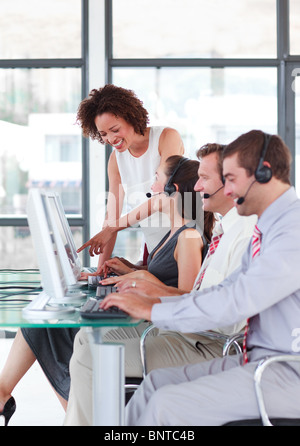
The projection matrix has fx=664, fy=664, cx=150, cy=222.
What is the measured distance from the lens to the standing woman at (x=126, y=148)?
306 centimetres

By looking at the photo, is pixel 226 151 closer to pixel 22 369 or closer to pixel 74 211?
pixel 22 369

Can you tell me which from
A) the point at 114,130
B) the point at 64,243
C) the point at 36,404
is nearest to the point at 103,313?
the point at 64,243

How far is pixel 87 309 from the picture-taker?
1.75 metres

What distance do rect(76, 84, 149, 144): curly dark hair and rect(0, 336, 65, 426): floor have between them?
4.72ft

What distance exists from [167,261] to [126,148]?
910mm

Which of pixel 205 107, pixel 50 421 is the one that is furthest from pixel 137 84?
pixel 50 421

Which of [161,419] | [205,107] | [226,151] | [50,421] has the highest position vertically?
[205,107]

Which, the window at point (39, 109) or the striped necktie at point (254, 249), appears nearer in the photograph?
the striped necktie at point (254, 249)

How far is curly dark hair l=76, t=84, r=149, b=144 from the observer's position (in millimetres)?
3150

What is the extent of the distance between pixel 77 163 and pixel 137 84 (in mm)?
786

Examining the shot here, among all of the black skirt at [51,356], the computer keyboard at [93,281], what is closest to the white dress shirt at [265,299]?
the computer keyboard at [93,281]

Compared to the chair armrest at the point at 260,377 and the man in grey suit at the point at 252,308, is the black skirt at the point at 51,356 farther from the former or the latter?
the chair armrest at the point at 260,377

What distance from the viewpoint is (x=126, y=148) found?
3.28 m

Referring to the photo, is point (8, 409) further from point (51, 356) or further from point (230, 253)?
point (230, 253)
